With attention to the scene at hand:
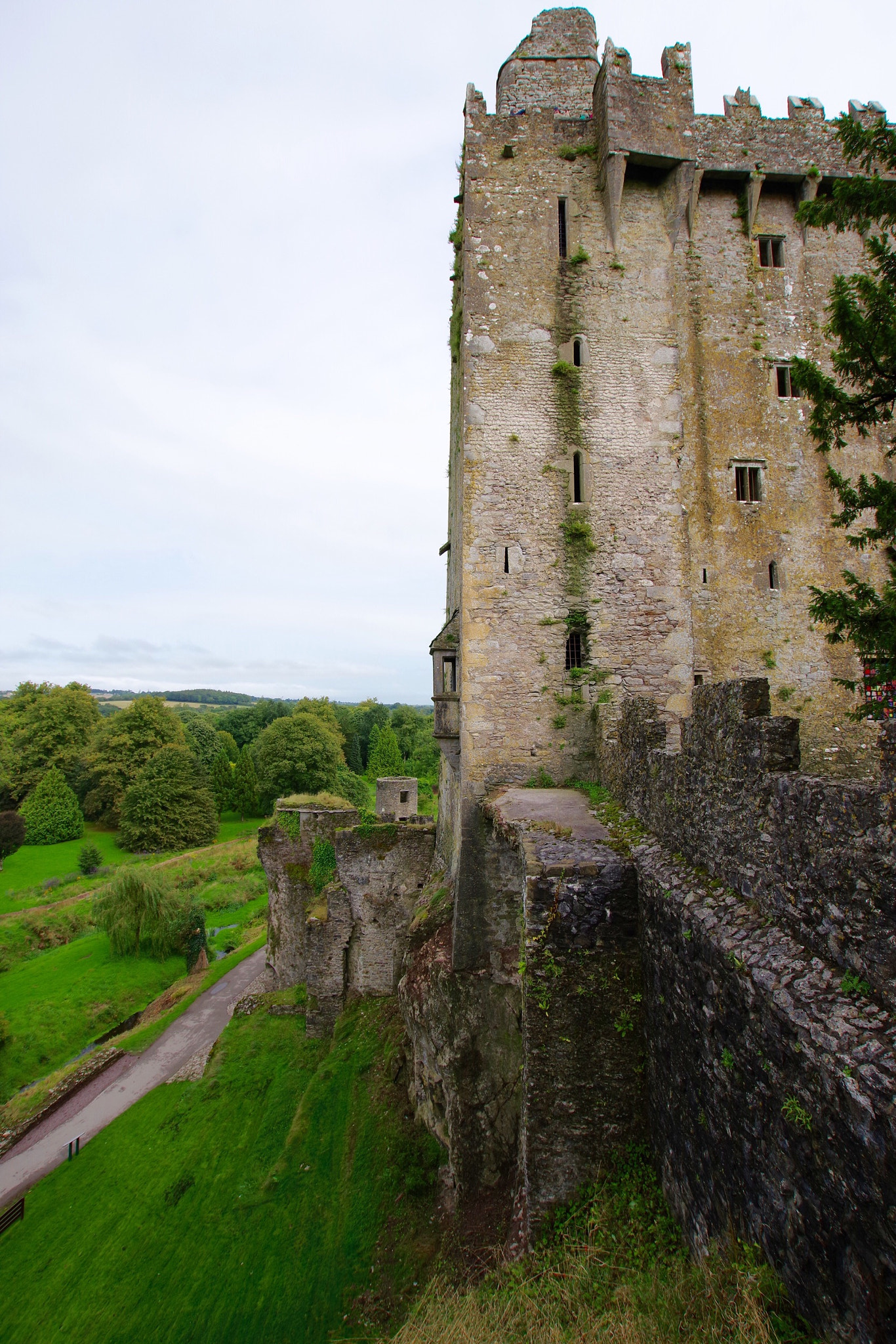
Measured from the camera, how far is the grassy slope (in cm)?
Result: 995

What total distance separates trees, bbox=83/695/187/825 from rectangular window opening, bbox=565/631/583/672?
4303 cm

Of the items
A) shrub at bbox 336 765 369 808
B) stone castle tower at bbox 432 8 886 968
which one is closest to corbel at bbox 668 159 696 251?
stone castle tower at bbox 432 8 886 968

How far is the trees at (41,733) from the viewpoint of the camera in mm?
51531

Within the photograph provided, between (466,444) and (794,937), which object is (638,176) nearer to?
(466,444)

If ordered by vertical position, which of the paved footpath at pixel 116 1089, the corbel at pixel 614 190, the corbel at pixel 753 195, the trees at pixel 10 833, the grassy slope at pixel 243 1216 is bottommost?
the paved footpath at pixel 116 1089

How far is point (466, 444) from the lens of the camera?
37.3ft

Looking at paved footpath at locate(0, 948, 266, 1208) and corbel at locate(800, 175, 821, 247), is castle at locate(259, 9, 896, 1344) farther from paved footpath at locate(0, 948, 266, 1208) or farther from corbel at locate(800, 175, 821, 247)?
paved footpath at locate(0, 948, 266, 1208)

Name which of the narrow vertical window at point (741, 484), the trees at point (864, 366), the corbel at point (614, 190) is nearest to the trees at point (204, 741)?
the narrow vertical window at point (741, 484)

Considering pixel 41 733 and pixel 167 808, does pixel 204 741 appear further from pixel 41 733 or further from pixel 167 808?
pixel 167 808

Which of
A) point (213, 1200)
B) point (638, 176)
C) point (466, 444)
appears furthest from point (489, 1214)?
point (638, 176)

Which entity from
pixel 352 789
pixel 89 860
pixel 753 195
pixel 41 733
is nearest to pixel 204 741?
pixel 41 733

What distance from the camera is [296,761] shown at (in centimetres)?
5147

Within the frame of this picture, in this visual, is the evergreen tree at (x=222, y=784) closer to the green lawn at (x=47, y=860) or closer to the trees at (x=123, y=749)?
the trees at (x=123, y=749)

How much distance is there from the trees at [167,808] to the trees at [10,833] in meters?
6.57
